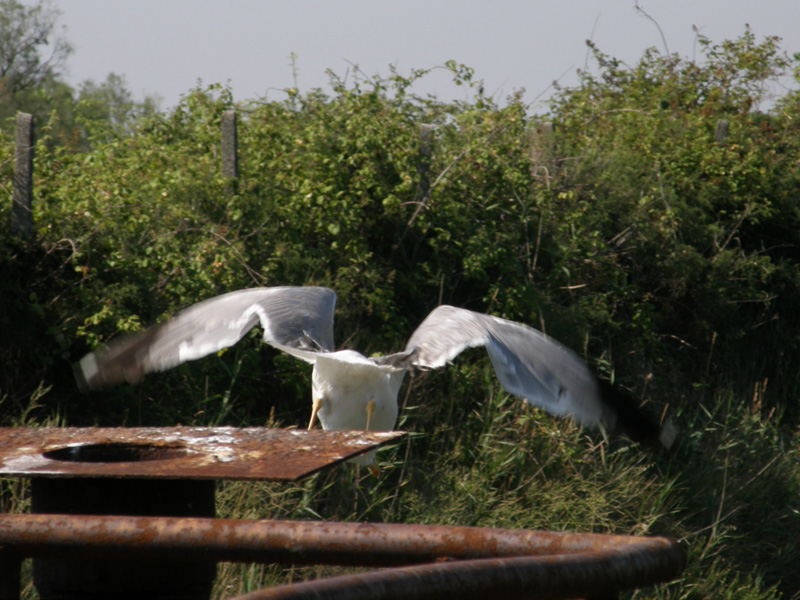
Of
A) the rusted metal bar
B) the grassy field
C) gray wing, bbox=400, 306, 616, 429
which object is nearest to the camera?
the rusted metal bar

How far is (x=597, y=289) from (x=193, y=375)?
3.88m

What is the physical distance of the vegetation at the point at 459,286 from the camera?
5.65 meters

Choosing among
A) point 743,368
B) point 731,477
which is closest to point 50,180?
point 731,477

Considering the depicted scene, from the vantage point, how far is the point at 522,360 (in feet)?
14.0

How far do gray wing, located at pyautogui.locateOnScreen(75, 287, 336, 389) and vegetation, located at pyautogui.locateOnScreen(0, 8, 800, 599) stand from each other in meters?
0.49

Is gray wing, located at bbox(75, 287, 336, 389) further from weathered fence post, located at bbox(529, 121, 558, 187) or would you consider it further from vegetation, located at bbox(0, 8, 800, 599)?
weathered fence post, located at bbox(529, 121, 558, 187)

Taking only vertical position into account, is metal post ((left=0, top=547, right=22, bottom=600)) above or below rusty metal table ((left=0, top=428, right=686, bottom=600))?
below

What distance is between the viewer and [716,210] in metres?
9.45

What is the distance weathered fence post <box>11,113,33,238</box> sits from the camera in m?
5.77

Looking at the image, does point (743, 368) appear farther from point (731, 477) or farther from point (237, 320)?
point (237, 320)

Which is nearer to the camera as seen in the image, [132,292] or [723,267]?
[132,292]

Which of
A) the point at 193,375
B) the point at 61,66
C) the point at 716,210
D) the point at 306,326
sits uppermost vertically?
the point at 61,66

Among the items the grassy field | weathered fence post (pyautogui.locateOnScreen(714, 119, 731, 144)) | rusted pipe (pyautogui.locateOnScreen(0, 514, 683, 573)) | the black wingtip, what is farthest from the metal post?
weathered fence post (pyautogui.locateOnScreen(714, 119, 731, 144))

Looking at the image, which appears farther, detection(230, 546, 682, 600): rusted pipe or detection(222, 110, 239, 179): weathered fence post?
detection(222, 110, 239, 179): weathered fence post
